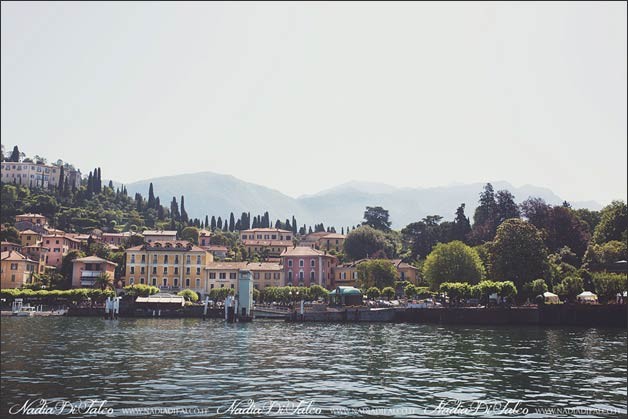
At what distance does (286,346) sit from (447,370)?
54.0 feet

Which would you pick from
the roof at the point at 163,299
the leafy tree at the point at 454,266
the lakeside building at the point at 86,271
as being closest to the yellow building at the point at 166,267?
the lakeside building at the point at 86,271

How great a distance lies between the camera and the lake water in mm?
22422

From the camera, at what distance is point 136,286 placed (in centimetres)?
10581

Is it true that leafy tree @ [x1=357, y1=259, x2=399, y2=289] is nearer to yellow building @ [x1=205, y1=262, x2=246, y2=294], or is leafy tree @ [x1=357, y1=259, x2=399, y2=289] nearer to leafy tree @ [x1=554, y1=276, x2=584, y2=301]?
yellow building @ [x1=205, y1=262, x2=246, y2=294]

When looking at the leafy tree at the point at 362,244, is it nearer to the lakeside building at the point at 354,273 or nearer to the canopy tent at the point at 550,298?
the lakeside building at the point at 354,273

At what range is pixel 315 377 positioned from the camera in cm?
2938

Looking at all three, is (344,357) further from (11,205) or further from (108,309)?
(11,205)

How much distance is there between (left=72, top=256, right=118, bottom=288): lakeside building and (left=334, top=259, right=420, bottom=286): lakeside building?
1917 inches

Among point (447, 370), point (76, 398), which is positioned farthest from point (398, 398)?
point (76, 398)

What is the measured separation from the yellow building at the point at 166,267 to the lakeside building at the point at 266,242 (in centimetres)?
3672

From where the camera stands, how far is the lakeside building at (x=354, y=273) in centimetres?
13000

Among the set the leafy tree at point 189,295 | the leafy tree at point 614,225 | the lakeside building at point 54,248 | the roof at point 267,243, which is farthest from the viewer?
the roof at point 267,243

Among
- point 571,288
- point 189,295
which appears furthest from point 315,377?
point 189,295

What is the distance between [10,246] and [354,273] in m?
73.0
